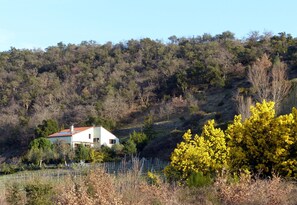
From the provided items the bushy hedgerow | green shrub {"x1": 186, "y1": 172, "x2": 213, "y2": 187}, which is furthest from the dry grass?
the bushy hedgerow

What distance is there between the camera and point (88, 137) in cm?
5088

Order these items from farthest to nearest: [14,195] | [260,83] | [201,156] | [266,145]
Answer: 1. [260,83]
2. [201,156]
3. [266,145]
4. [14,195]

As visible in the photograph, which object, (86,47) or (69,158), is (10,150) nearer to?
(69,158)

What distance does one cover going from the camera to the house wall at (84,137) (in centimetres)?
4925

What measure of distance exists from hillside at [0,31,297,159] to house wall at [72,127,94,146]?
3883 millimetres

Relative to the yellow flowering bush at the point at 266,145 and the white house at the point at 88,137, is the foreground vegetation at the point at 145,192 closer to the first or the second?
the yellow flowering bush at the point at 266,145

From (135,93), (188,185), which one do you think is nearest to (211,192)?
(188,185)

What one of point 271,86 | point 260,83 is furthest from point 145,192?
point 260,83

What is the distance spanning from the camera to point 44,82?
72.7 metres

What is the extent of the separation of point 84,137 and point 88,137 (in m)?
0.66

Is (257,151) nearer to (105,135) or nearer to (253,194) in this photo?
(253,194)

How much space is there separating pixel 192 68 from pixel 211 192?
2032 inches

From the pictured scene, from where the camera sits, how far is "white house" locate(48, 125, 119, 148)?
161ft

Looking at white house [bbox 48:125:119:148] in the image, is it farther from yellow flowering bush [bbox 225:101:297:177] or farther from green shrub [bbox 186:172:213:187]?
green shrub [bbox 186:172:213:187]
